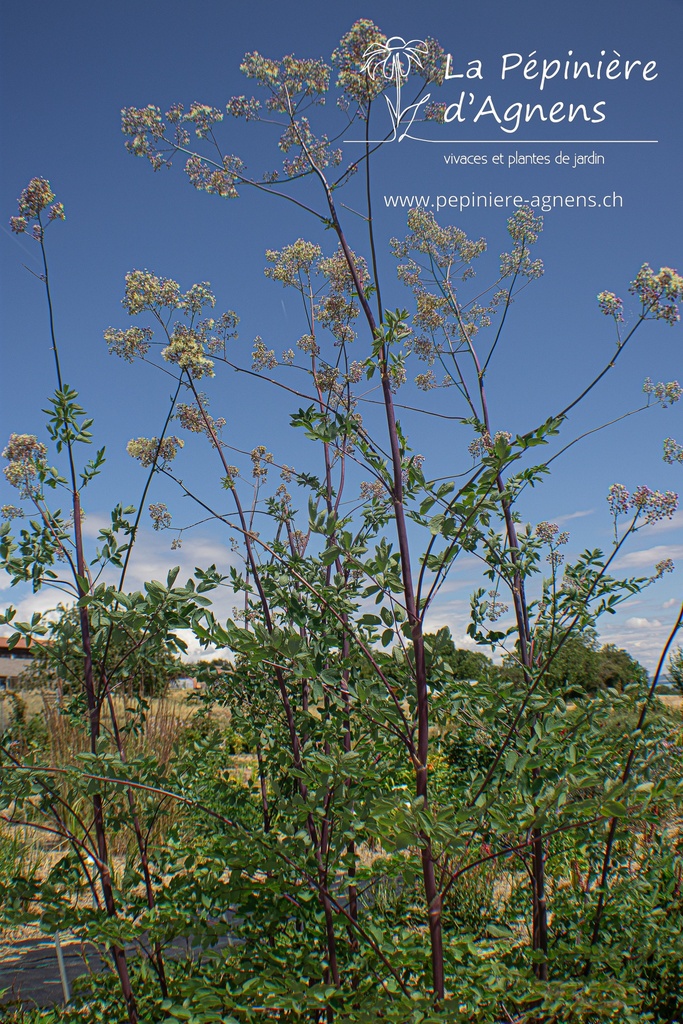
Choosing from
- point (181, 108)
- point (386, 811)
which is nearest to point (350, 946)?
point (386, 811)

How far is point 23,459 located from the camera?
263 centimetres

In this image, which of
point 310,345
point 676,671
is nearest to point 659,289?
point 310,345

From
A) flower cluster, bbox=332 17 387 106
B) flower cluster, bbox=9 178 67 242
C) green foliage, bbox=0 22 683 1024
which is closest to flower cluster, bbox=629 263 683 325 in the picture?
green foliage, bbox=0 22 683 1024

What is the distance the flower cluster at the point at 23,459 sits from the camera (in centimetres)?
254

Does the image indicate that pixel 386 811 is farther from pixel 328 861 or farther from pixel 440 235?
pixel 440 235

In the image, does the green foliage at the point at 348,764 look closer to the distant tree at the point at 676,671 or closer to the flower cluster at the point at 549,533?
the flower cluster at the point at 549,533

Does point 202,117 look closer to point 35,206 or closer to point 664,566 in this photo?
point 35,206

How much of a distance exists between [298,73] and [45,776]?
246 cm

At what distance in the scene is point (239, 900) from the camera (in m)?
2.01

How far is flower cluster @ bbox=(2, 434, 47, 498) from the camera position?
2.54 metres

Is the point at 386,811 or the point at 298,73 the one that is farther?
the point at 298,73

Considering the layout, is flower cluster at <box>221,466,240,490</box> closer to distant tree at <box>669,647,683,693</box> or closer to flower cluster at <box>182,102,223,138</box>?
flower cluster at <box>182,102,223,138</box>

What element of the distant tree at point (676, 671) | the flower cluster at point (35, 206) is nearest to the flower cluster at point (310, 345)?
the flower cluster at point (35, 206)

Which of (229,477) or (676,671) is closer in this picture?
(229,477)
